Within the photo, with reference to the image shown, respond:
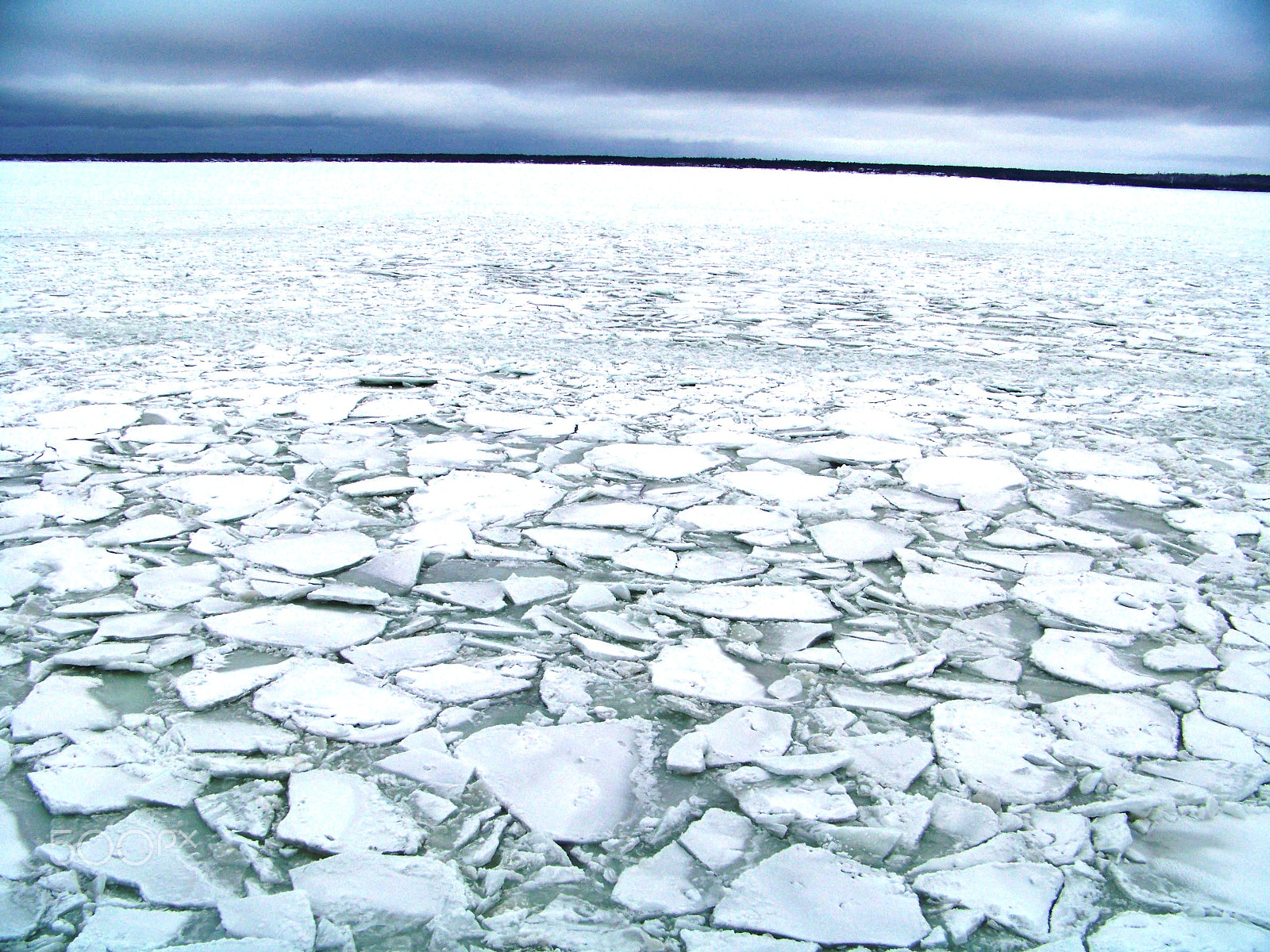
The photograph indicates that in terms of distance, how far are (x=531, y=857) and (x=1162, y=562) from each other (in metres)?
1.65

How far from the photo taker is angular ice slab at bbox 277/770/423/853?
3.90 feet

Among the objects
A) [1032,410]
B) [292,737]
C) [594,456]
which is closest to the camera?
[292,737]

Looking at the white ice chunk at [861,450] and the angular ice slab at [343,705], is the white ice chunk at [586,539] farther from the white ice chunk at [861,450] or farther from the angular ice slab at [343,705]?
the white ice chunk at [861,450]

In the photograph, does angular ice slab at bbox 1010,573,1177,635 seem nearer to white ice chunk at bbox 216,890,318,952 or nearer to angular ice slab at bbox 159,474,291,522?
white ice chunk at bbox 216,890,318,952

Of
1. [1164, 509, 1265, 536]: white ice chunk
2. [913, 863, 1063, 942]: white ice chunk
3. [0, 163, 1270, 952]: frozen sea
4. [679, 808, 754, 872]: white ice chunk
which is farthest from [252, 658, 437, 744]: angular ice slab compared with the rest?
[1164, 509, 1265, 536]: white ice chunk

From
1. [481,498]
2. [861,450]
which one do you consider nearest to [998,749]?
[481,498]

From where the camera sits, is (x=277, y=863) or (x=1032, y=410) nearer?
(x=277, y=863)

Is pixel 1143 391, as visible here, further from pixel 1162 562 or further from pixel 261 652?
pixel 261 652

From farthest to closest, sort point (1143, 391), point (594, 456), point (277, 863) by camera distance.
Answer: point (1143, 391)
point (594, 456)
point (277, 863)

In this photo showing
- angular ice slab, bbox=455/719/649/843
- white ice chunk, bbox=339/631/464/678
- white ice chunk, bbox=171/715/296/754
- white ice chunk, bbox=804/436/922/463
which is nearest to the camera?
angular ice slab, bbox=455/719/649/843

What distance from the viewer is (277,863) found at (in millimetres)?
1158

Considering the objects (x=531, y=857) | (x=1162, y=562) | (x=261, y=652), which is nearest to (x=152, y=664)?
(x=261, y=652)

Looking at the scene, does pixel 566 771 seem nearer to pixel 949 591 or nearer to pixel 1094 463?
pixel 949 591

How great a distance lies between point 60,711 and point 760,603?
1.25 metres
